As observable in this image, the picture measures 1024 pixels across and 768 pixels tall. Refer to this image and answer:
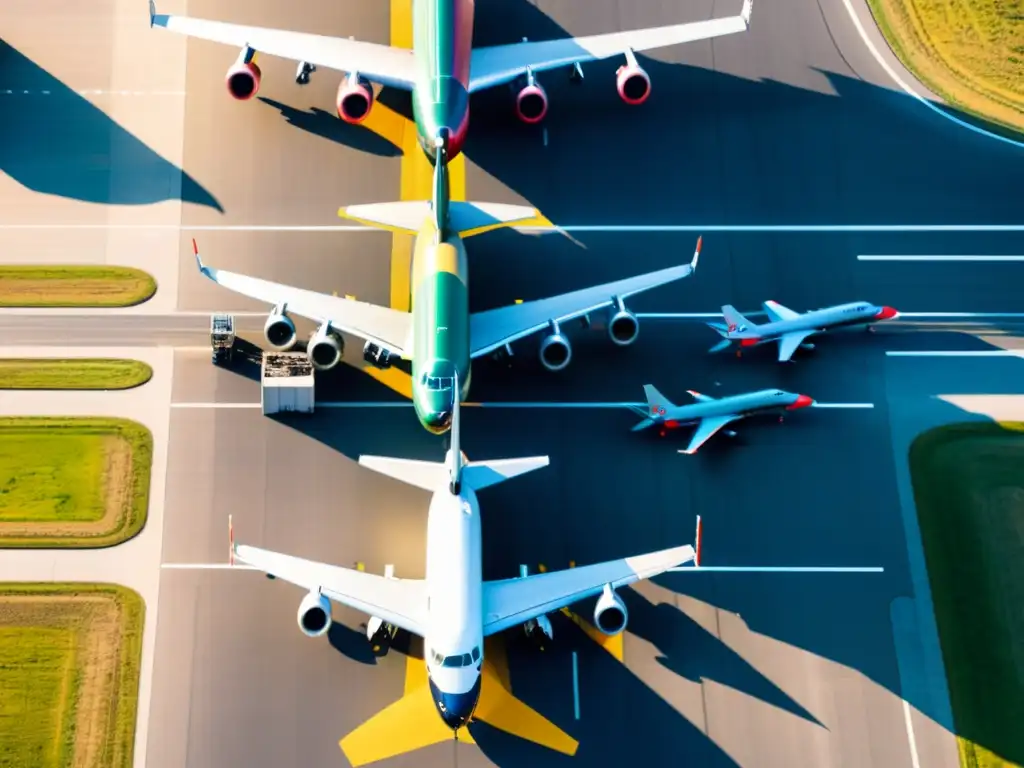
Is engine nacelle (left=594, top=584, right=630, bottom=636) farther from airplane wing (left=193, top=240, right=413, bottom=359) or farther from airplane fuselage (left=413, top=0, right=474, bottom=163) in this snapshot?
airplane fuselage (left=413, top=0, right=474, bottom=163)

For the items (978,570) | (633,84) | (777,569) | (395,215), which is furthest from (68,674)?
(978,570)

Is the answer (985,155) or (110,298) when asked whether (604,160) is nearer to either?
(985,155)

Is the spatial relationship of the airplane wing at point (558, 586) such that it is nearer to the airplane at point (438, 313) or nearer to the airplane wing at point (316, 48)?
the airplane at point (438, 313)

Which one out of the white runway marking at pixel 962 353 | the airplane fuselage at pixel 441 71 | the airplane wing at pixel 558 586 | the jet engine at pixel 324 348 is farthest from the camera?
the white runway marking at pixel 962 353

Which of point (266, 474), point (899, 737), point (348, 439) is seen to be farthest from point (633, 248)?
point (899, 737)

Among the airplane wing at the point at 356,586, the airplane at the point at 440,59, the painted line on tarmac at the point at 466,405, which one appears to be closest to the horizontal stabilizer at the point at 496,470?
the airplane wing at the point at 356,586

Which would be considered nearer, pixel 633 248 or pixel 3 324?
pixel 3 324

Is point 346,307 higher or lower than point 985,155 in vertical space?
lower
